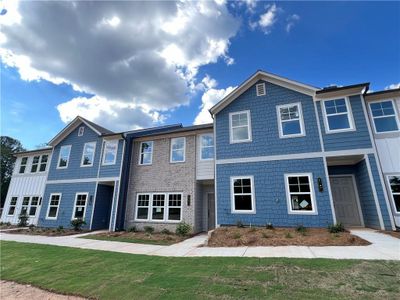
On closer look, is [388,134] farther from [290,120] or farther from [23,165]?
[23,165]

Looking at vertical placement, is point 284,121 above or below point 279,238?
above

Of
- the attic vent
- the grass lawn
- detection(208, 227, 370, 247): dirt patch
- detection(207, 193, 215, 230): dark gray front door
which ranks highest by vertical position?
the attic vent

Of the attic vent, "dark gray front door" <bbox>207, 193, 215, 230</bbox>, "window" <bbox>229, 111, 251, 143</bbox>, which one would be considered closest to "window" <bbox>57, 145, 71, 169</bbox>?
"dark gray front door" <bbox>207, 193, 215, 230</bbox>

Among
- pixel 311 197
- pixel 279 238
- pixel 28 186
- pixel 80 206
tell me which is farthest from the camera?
pixel 28 186

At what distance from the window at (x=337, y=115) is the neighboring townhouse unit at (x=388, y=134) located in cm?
133

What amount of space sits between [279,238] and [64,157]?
17704 mm

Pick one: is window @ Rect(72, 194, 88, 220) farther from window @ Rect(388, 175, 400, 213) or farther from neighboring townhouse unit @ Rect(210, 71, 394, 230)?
window @ Rect(388, 175, 400, 213)

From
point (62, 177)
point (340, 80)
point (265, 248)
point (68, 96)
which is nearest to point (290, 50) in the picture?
point (340, 80)

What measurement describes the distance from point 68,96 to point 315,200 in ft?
62.3

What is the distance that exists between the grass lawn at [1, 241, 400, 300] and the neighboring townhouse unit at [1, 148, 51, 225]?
44.4 ft

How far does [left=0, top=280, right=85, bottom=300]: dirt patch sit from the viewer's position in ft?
14.8

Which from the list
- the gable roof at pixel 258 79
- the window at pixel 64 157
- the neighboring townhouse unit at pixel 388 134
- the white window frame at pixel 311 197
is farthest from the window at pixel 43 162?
the neighboring townhouse unit at pixel 388 134

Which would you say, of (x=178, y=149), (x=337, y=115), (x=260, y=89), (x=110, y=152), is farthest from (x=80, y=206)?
(x=337, y=115)

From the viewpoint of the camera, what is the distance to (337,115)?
33.8 feet
